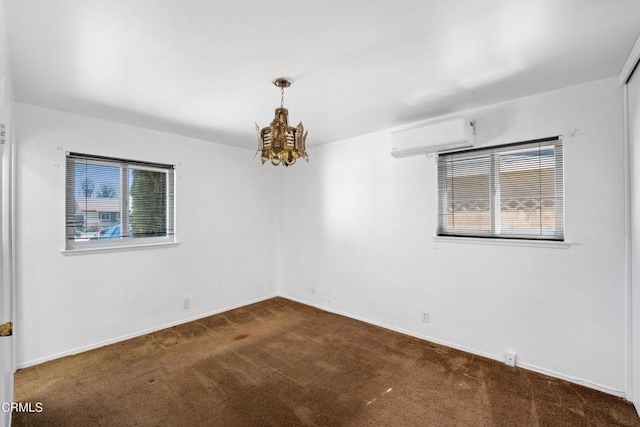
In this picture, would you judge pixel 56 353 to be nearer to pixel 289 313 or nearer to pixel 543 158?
pixel 289 313

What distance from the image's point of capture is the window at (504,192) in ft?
8.27

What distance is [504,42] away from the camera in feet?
5.82

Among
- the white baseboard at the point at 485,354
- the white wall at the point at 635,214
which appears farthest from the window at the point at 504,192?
the white baseboard at the point at 485,354

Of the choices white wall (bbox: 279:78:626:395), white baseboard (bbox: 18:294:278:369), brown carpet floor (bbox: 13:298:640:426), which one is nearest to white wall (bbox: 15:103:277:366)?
white baseboard (bbox: 18:294:278:369)

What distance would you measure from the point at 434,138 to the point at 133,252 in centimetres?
348

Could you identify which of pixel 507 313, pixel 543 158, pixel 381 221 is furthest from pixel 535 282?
pixel 381 221

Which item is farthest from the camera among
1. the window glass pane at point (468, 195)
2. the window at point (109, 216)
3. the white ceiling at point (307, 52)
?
the window at point (109, 216)

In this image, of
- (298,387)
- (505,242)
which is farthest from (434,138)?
(298,387)

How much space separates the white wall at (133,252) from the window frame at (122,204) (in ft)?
0.24

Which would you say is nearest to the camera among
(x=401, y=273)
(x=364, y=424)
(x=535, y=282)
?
(x=364, y=424)

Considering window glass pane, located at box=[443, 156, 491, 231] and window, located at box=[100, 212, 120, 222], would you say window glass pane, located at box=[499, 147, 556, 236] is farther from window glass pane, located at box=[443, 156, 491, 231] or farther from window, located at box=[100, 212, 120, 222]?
window, located at box=[100, 212, 120, 222]

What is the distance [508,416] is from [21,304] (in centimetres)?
404

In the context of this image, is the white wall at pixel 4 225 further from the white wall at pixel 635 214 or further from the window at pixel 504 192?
the white wall at pixel 635 214

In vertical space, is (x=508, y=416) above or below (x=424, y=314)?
below
